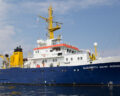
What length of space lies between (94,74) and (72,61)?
4360 millimetres

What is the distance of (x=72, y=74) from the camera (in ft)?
83.3

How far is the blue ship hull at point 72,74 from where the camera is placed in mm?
23438

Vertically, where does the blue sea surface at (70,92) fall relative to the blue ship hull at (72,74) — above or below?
below

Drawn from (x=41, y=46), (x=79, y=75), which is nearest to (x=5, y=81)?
(x=41, y=46)

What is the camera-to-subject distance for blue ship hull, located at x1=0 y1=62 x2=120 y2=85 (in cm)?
2344

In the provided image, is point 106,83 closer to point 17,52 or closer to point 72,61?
point 72,61

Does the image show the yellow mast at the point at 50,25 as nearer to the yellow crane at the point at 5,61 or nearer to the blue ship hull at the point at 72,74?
the blue ship hull at the point at 72,74

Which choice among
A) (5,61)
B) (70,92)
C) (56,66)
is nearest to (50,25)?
(56,66)

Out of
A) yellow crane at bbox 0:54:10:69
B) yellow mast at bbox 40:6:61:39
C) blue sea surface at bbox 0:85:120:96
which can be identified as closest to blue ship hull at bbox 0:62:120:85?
blue sea surface at bbox 0:85:120:96

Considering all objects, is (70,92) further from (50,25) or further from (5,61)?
(5,61)

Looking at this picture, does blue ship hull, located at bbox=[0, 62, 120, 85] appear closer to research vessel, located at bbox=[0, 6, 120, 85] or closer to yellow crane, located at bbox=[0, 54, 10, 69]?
research vessel, located at bbox=[0, 6, 120, 85]

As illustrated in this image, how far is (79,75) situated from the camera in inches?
986

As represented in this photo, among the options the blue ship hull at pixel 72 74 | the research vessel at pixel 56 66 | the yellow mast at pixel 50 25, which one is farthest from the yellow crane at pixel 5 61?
the yellow mast at pixel 50 25

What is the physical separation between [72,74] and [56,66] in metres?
3.56
